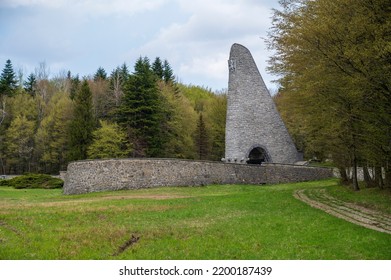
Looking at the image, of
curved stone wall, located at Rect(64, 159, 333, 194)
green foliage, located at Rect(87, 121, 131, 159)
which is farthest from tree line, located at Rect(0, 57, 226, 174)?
curved stone wall, located at Rect(64, 159, 333, 194)

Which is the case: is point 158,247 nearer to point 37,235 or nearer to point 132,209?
point 37,235

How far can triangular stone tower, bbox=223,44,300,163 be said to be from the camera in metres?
46.8

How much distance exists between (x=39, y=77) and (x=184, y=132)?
4201 cm

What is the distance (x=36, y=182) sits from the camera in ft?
146

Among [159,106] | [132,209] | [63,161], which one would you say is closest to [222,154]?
[159,106]

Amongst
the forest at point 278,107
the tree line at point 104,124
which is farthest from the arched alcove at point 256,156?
the tree line at point 104,124

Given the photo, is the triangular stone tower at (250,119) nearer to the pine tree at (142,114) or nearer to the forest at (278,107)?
the forest at (278,107)

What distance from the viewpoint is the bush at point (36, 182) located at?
4372 cm

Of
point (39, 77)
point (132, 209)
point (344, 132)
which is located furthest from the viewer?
point (39, 77)

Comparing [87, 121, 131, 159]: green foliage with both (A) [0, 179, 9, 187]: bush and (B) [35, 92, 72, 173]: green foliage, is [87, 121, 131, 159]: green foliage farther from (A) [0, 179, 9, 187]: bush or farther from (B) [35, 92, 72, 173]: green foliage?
(B) [35, 92, 72, 173]: green foliage

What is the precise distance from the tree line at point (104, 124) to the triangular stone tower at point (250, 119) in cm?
891

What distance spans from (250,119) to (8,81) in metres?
40.1

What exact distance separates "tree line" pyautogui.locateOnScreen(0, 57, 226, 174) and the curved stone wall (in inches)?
592

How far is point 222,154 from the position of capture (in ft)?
207
